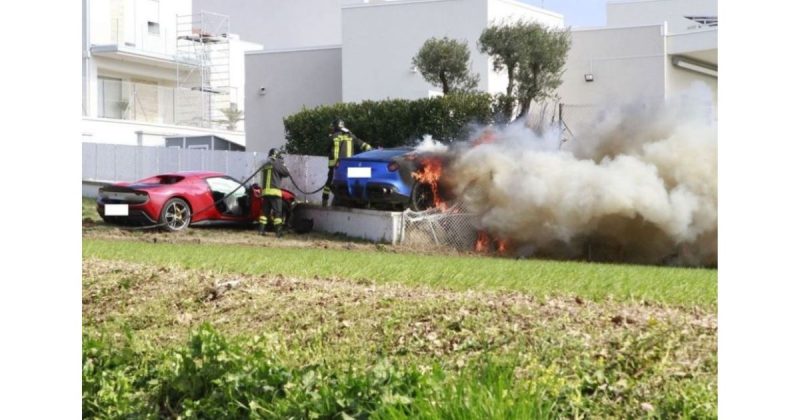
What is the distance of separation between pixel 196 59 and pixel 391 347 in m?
11.0

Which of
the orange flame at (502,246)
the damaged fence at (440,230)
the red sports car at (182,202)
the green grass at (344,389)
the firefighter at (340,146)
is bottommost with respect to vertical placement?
the green grass at (344,389)

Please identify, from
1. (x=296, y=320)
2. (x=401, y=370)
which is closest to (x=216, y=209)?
(x=296, y=320)

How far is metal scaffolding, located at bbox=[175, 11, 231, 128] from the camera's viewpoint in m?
14.6

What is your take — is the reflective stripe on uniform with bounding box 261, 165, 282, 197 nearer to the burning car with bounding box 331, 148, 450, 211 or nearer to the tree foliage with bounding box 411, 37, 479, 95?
the burning car with bounding box 331, 148, 450, 211

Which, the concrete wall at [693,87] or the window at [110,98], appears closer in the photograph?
the concrete wall at [693,87]

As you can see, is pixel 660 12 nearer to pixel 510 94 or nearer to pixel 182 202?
pixel 510 94

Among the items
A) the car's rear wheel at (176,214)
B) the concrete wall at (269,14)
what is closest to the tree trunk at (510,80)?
the concrete wall at (269,14)

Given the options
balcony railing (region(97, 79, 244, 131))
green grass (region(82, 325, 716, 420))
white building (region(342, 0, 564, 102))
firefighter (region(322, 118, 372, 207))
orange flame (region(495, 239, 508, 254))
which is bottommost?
green grass (region(82, 325, 716, 420))

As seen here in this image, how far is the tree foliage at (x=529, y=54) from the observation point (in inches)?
1113

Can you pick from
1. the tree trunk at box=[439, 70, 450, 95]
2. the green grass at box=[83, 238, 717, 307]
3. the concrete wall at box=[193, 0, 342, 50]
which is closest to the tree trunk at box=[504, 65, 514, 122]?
the tree trunk at box=[439, 70, 450, 95]

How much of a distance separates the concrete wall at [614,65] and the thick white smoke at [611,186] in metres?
7.27

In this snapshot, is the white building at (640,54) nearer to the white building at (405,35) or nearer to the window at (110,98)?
the white building at (405,35)

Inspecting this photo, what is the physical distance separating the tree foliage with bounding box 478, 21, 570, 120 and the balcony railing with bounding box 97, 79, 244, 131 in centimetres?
1003

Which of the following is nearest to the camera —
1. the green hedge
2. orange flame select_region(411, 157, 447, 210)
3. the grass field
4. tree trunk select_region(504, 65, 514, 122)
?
the grass field
